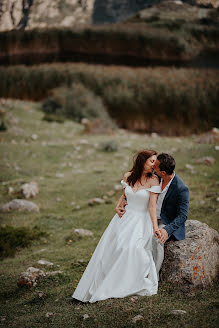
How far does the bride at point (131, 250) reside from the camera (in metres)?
3.20

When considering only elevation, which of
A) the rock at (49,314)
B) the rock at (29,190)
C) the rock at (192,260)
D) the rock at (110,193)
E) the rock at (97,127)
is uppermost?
the rock at (192,260)

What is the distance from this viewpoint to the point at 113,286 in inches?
127

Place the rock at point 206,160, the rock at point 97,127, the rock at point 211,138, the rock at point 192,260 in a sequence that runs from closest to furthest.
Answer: the rock at point 192,260 < the rock at point 206,160 < the rock at point 211,138 < the rock at point 97,127

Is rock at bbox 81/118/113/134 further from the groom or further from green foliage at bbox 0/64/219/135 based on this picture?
the groom

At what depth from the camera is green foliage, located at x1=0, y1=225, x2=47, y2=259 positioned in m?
5.35

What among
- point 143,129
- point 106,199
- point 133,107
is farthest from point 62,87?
point 106,199

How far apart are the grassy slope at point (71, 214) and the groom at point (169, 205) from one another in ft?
1.52

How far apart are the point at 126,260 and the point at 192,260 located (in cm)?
67

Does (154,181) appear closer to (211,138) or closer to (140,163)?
(140,163)

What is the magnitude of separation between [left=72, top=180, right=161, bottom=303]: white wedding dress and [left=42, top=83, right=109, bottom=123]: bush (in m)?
11.5

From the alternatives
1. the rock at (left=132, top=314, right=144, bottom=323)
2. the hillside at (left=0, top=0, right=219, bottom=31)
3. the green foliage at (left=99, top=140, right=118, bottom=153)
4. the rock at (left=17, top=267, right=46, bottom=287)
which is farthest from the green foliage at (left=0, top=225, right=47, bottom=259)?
the hillside at (left=0, top=0, right=219, bottom=31)

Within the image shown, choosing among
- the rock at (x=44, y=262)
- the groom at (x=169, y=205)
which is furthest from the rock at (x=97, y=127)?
the groom at (x=169, y=205)

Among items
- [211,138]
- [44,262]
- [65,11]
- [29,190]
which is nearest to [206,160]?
[211,138]

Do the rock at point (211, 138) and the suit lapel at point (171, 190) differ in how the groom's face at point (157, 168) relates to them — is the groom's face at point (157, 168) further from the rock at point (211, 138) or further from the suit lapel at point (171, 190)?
the rock at point (211, 138)
